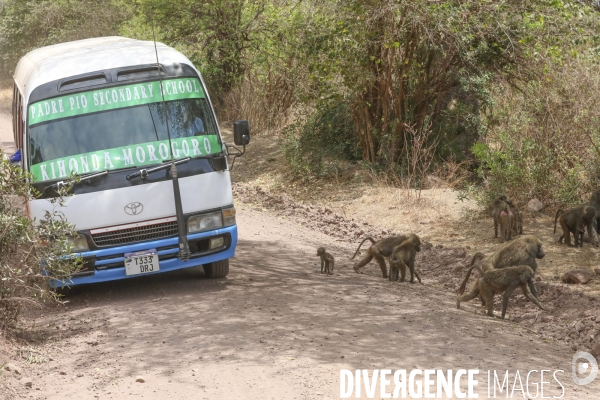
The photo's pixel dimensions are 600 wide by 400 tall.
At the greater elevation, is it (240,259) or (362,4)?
(362,4)

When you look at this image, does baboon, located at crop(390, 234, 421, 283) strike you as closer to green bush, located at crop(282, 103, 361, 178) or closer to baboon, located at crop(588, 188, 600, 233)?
baboon, located at crop(588, 188, 600, 233)

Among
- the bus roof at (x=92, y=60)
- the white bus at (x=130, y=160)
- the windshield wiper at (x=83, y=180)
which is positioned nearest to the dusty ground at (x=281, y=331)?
the white bus at (x=130, y=160)

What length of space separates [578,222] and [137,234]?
21.3 feet

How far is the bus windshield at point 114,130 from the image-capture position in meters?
9.43

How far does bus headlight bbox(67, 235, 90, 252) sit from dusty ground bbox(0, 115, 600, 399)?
715mm

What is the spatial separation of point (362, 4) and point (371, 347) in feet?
28.8

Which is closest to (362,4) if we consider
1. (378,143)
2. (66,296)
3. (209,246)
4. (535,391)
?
(378,143)

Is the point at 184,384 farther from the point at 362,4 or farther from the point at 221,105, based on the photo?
the point at 221,105

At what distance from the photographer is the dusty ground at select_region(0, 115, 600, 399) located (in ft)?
22.4

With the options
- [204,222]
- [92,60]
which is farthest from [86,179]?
[92,60]

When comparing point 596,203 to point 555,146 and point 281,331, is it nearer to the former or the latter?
point 555,146

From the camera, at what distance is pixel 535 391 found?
21.5ft

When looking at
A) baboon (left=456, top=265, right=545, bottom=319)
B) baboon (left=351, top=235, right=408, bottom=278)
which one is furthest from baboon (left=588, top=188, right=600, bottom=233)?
baboon (left=456, top=265, right=545, bottom=319)

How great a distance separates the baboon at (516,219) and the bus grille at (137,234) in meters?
5.70
